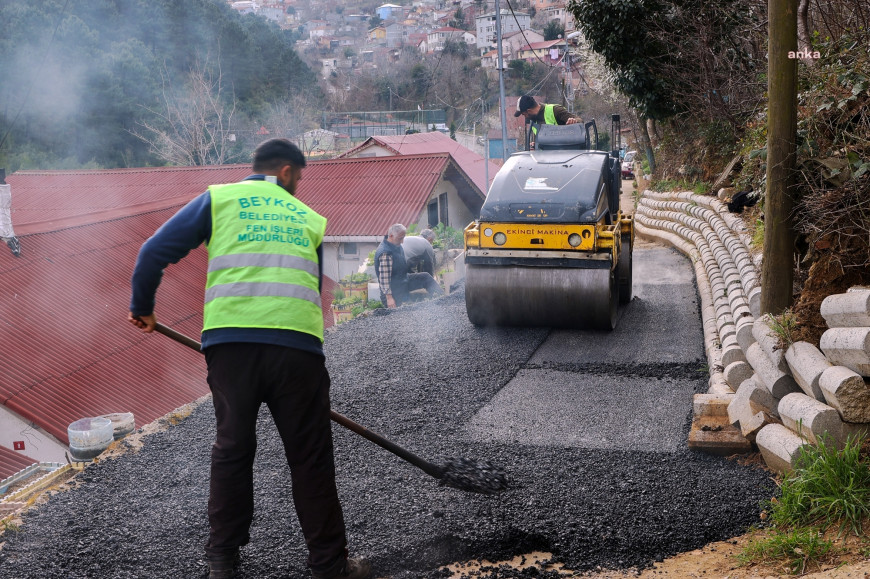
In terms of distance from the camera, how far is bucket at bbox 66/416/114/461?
4.95 meters

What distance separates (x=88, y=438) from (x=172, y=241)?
2.35 m

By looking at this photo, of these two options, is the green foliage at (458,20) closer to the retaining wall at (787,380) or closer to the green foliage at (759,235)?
the green foliage at (759,235)

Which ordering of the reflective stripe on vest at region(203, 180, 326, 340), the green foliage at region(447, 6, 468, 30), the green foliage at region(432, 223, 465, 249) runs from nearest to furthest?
the reflective stripe on vest at region(203, 180, 326, 340)
the green foliage at region(432, 223, 465, 249)
the green foliage at region(447, 6, 468, 30)

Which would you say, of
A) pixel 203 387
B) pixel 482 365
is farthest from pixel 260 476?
pixel 203 387

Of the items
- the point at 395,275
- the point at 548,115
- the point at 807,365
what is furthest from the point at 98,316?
the point at 807,365

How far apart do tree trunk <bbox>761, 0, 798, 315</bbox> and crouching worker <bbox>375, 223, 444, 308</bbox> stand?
573 cm

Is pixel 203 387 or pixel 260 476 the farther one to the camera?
pixel 203 387

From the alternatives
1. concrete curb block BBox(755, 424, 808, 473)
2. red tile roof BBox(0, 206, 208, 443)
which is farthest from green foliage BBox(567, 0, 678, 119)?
concrete curb block BBox(755, 424, 808, 473)

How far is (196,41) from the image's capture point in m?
36.3

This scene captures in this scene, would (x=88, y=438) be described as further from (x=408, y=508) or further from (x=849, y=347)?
(x=849, y=347)

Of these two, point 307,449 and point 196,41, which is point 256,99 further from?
point 307,449

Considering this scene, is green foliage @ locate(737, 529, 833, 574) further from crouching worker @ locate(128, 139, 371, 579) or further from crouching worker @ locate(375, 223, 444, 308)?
crouching worker @ locate(375, 223, 444, 308)

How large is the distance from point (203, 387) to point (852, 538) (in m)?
9.19

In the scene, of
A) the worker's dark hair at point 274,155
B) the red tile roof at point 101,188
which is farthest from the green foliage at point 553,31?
the worker's dark hair at point 274,155
